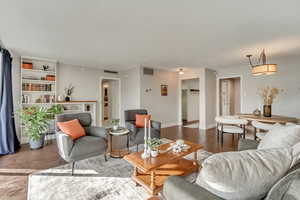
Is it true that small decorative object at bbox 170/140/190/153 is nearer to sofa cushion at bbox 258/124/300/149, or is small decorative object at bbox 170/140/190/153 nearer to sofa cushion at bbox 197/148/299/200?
sofa cushion at bbox 258/124/300/149

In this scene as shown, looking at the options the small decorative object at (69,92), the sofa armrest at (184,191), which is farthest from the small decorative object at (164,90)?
the sofa armrest at (184,191)

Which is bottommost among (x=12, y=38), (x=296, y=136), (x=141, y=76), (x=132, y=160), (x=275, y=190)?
(x=132, y=160)

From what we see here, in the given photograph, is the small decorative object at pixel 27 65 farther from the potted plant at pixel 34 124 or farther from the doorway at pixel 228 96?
the doorway at pixel 228 96

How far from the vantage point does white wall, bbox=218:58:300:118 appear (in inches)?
168

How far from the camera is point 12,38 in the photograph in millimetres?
2783

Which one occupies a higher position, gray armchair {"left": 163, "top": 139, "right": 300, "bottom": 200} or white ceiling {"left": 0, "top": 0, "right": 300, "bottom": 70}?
white ceiling {"left": 0, "top": 0, "right": 300, "bottom": 70}

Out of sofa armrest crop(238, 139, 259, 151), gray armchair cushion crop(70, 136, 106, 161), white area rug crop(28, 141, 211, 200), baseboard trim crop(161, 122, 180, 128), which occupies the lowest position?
white area rug crop(28, 141, 211, 200)

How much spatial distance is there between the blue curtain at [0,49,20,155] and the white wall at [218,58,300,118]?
6634mm

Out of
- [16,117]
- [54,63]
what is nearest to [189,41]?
[54,63]

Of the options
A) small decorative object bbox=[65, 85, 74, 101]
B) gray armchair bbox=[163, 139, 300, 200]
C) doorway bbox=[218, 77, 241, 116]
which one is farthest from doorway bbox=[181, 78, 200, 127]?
gray armchair bbox=[163, 139, 300, 200]

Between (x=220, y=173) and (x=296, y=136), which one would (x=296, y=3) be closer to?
(x=296, y=136)

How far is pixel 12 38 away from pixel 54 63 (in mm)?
1793

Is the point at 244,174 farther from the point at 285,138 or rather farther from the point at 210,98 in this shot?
the point at 210,98

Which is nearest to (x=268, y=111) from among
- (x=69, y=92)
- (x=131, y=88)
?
(x=131, y=88)
